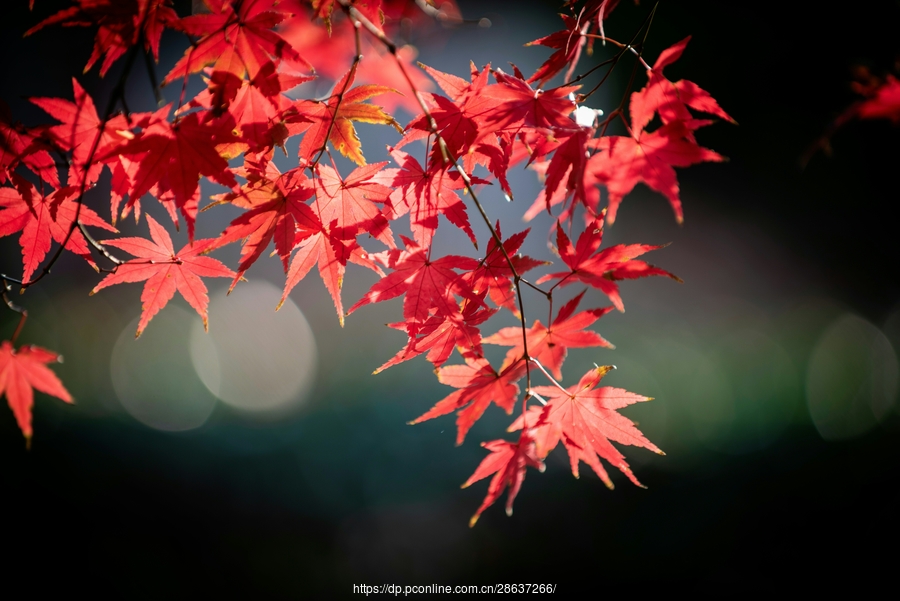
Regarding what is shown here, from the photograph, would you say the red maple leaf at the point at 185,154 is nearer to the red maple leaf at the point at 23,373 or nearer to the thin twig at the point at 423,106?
the thin twig at the point at 423,106

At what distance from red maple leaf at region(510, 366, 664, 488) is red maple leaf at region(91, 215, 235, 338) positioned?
0.85m

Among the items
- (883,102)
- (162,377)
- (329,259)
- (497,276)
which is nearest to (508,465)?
(497,276)

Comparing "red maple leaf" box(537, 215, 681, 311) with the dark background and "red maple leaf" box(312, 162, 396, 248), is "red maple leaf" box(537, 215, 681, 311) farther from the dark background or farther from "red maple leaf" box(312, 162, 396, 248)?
the dark background

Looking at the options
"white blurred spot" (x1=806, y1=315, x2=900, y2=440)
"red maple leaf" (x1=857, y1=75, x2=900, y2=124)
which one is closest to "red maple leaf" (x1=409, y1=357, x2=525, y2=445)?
"red maple leaf" (x1=857, y1=75, x2=900, y2=124)

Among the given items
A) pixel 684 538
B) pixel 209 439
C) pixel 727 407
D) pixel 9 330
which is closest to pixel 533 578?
pixel 684 538

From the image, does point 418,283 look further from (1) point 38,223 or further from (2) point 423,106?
(1) point 38,223

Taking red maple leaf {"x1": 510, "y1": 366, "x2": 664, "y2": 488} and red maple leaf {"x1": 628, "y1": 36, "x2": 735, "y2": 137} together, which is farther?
red maple leaf {"x1": 510, "y1": 366, "x2": 664, "y2": 488}

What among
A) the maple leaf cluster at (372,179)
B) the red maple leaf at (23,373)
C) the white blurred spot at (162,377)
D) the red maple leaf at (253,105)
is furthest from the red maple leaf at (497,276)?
the white blurred spot at (162,377)

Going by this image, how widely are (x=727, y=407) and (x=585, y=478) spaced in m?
2.42

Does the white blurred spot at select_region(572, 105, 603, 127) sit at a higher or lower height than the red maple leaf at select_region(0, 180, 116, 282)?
higher

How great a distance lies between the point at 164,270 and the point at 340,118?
62cm

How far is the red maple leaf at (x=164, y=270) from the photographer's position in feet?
3.48

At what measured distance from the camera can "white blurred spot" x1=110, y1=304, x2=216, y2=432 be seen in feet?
17.3

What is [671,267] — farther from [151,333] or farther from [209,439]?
[151,333]
